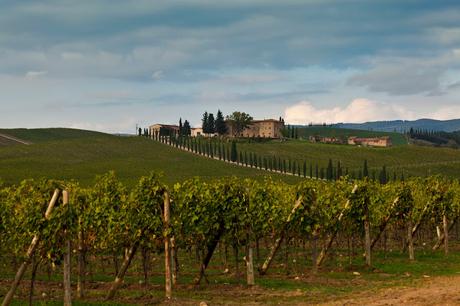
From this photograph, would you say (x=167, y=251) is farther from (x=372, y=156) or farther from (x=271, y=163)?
(x=372, y=156)

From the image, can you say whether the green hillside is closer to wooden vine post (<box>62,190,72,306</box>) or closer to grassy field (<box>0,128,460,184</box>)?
grassy field (<box>0,128,460,184</box>)

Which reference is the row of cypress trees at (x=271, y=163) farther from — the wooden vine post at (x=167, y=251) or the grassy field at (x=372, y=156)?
the wooden vine post at (x=167, y=251)

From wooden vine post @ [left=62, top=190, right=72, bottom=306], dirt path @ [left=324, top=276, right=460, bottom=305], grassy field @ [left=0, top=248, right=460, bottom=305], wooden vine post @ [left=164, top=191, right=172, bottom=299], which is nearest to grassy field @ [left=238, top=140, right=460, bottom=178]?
grassy field @ [left=0, top=248, right=460, bottom=305]

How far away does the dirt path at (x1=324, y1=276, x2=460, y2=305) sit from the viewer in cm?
1788

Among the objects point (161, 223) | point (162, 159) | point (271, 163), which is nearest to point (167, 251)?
point (161, 223)

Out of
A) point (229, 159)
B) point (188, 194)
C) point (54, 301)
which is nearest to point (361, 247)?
point (188, 194)

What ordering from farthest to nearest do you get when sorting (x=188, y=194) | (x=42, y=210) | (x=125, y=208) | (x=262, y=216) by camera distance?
(x=262, y=216) → (x=188, y=194) → (x=125, y=208) → (x=42, y=210)

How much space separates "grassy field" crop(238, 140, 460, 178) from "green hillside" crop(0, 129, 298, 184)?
87.4 ft

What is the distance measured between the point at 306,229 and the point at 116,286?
9.79m

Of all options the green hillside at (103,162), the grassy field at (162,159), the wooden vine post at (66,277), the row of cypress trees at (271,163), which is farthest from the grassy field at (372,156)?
the wooden vine post at (66,277)

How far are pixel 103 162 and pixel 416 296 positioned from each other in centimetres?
13668

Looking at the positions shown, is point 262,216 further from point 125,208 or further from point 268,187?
point 125,208

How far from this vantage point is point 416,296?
1884 centimetres

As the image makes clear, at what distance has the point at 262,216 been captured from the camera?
80.1ft
